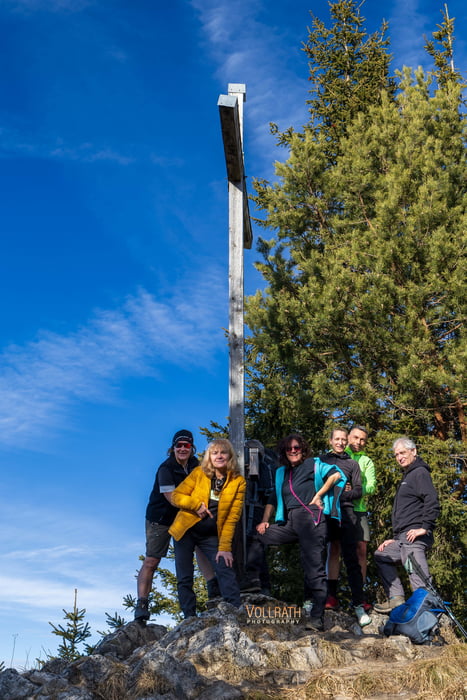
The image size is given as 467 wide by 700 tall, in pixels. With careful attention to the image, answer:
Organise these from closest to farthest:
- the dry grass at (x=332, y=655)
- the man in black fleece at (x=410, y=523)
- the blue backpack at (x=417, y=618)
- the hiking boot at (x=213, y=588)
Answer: the dry grass at (x=332, y=655)
the blue backpack at (x=417, y=618)
the man in black fleece at (x=410, y=523)
the hiking boot at (x=213, y=588)

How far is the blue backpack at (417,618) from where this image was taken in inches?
213

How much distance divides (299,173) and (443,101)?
8.07 ft

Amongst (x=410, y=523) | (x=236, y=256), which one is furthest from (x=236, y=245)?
(x=410, y=523)

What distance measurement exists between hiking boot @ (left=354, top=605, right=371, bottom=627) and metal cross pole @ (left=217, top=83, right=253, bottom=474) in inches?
71.5

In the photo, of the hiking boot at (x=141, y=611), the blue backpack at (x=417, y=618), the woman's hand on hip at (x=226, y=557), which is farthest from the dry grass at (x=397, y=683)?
the hiking boot at (x=141, y=611)

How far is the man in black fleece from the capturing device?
19.6ft

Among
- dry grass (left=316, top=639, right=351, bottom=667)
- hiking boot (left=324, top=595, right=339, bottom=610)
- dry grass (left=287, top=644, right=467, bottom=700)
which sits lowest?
dry grass (left=287, top=644, right=467, bottom=700)

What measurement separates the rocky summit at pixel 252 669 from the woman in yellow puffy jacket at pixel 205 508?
0.51 meters

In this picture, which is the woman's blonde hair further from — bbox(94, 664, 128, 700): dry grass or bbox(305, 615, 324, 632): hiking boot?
bbox(94, 664, 128, 700): dry grass

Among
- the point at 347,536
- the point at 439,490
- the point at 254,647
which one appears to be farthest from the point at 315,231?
the point at 254,647

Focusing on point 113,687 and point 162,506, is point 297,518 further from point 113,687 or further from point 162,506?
point 113,687

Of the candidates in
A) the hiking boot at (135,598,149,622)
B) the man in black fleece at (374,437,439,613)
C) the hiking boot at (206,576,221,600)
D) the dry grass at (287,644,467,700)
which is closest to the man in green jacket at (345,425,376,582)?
the man in black fleece at (374,437,439,613)

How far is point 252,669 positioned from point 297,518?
1804 millimetres

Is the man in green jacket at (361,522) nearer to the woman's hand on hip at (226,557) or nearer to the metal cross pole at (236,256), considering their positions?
the metal cross pole at (236,256)
